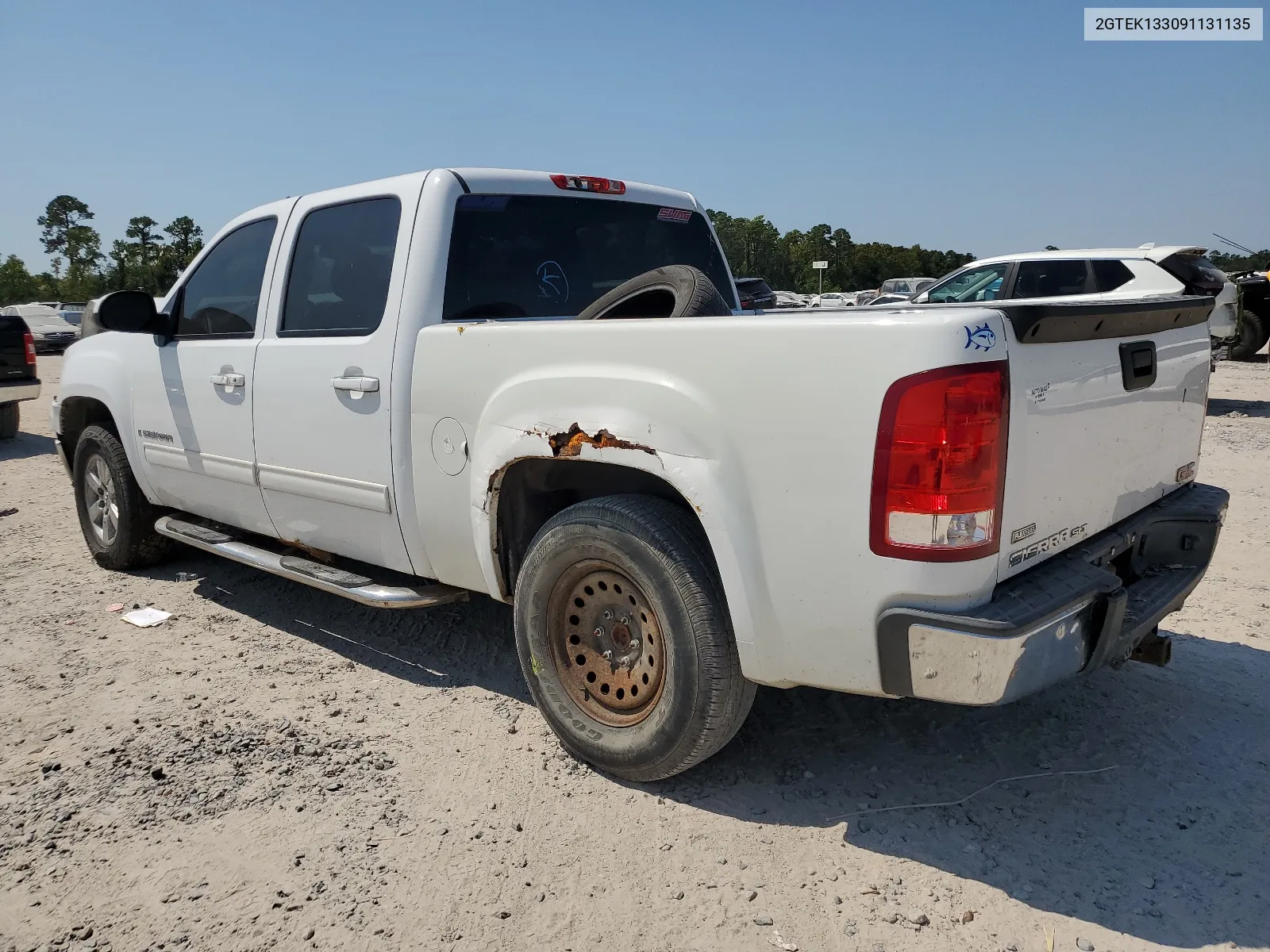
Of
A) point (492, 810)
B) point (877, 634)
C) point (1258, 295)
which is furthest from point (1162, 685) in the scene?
point (1258, 295)

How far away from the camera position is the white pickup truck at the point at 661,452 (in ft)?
7.77

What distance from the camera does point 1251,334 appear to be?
14.9m

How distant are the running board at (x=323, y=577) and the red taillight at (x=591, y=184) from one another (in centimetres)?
183

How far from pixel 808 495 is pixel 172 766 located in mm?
2436

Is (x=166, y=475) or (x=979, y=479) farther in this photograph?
(x=166, y=475)

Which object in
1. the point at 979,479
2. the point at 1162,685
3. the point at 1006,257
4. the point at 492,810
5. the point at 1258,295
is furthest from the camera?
the point at 1258,295

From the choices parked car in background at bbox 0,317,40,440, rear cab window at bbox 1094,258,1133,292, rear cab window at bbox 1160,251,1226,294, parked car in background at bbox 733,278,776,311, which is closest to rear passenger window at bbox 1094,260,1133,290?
rear cab window at bbox 1094,258,1133,292

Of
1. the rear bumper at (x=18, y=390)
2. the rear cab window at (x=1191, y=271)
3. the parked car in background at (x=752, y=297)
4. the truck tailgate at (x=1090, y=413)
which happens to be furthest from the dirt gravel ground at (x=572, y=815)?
the rear bumper at (x=18, y=390)

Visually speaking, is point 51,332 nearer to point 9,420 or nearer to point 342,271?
point 9,420

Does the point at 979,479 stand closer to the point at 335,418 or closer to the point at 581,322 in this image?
the point at 581,322

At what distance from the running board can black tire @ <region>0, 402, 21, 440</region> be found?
8179 mm

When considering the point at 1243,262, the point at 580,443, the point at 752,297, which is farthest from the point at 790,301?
the point at 1243,262

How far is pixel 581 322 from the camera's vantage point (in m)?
3.00

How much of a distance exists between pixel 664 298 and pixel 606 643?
4.24 feet
